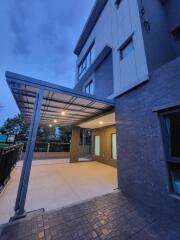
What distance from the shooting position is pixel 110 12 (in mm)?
6594

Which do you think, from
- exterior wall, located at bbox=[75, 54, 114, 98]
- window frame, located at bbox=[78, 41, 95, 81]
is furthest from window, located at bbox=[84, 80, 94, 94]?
window frame, located at bbox=[78, 41, 95, 81]

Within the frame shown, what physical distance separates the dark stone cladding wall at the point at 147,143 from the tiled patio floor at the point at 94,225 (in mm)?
478

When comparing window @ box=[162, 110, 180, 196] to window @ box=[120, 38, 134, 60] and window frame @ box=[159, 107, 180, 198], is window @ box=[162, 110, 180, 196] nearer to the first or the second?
window frame @ box=[159, 107, 180, 198]

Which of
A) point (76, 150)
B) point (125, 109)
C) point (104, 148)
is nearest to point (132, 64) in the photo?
point (125, 109)

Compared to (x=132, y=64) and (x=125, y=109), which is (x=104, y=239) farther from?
(x=132, y=64)

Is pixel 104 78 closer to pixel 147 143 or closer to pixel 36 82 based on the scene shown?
pixel 36 82

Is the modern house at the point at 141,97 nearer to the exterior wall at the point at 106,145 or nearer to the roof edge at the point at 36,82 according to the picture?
the roof edge at the point at 36,82

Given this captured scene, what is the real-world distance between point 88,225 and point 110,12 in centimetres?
948

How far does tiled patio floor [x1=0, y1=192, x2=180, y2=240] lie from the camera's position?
2.08 m

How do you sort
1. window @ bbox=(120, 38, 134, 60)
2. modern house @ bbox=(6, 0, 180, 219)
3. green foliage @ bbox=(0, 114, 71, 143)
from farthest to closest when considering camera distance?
green foliage @ bbox=(0, 114, 71, 143)
window @ bbox=(120, 38, 134, 60)
modern house @ bbox=(6, 0, 180, 219)

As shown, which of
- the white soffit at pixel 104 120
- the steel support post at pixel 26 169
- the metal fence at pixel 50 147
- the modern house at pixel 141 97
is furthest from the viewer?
the metal fence at pixel 50 147

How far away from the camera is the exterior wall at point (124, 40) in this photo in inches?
159

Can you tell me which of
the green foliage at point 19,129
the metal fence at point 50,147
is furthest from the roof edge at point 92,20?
the green foliage at point 19,129

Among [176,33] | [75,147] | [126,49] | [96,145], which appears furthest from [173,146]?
[96,145]
